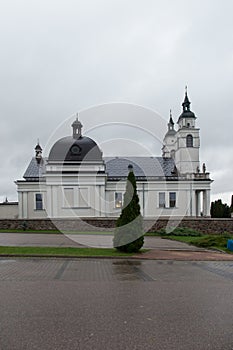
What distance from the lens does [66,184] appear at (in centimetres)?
4734

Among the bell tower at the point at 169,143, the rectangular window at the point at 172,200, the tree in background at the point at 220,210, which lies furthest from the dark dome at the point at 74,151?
the tree in background at the point at 220,210

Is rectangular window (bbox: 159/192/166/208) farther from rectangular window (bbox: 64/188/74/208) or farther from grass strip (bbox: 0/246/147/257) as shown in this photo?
grass strip (bbox: 0/246/147/257)

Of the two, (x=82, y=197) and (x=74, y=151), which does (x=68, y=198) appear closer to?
(x=82, y=197)

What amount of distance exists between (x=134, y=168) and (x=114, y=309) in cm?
4855

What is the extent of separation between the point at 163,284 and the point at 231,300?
2196 millimetres

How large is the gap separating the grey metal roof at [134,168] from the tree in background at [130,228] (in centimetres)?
3384

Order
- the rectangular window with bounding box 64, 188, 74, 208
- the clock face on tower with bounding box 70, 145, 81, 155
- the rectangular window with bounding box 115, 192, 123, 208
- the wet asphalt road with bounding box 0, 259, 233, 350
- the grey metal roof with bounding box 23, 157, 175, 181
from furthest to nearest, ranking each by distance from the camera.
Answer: the grey metal roof with bounding box 23, 157, 175, 181 → the rectangular window with bounding box 115, 192, 123, 208 → the clock face on tower with bounding box 70, 145, 81, 155 → the rectangular window with bounding box 64, 188, 74, 208 → the wet asphalt road with bounding box 0, 259, 233, 350

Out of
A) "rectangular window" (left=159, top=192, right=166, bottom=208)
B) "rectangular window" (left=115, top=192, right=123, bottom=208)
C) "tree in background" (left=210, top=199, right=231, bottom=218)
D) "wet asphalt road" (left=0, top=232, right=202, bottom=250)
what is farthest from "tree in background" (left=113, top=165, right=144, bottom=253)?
"tree in background" (left=210, top=199, right=231, bottom=218)

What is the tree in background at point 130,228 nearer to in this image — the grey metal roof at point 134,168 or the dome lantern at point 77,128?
the grey metal roof at point 134,168

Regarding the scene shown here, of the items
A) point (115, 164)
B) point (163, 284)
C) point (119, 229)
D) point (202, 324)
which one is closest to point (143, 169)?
point (115, 164)

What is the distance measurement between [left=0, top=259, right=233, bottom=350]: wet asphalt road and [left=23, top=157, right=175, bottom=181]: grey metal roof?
40232 millimetres

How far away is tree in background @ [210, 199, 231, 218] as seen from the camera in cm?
5838

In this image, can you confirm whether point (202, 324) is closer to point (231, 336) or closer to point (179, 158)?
point (231, 336)

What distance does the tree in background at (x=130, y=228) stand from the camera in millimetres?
16984
